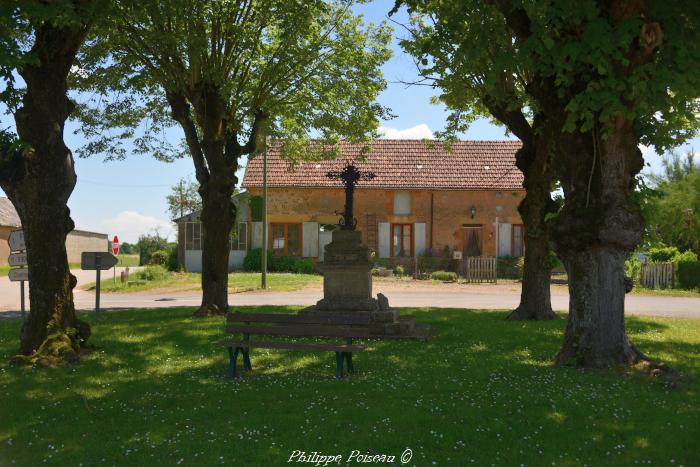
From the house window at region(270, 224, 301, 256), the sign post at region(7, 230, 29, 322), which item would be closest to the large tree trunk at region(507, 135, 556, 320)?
the sign post at region(7, 230, 29, 322)

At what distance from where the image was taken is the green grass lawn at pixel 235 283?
2566 cm

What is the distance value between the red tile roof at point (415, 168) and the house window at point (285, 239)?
87.4 inches

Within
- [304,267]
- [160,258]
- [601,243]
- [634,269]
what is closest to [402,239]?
[304,267]

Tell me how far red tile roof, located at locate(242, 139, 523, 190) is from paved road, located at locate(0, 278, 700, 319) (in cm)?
831

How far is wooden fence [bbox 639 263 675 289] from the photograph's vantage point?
26.0 m

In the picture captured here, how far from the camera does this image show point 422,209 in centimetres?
3403

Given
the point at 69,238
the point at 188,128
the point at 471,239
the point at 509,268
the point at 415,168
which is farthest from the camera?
the point at 69,238

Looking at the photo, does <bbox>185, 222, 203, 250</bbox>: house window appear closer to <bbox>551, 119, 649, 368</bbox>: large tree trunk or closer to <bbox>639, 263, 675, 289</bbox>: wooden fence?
<bbox>639, 263, 675, 289</bbox>: wooden fence

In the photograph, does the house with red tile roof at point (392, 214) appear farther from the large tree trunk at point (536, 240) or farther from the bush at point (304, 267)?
the large tree trunk at point (536, 240)

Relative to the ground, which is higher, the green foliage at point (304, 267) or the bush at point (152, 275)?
the green foliage at point (304, 267)

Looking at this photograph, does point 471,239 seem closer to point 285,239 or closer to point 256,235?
point 285,239

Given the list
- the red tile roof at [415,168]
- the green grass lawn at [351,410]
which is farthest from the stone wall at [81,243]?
the green grass lawn at [351,410]

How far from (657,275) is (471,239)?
9.97m

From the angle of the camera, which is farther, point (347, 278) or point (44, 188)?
point (347, 278)
